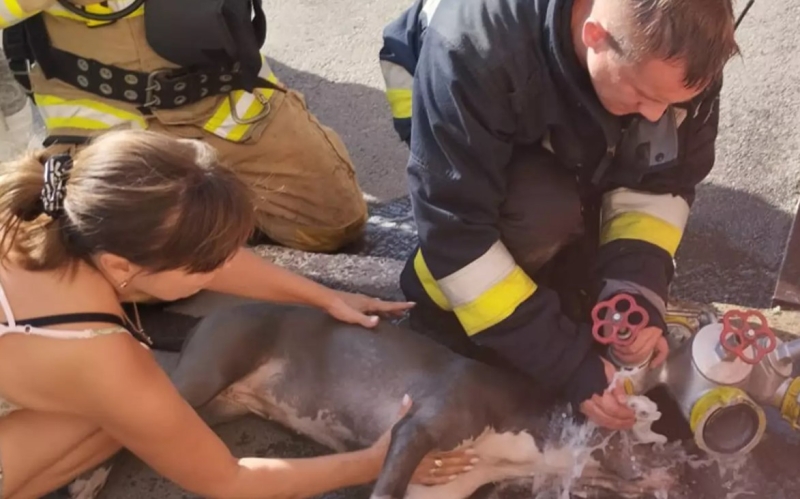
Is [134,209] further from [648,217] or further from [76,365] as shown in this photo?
[648,217]

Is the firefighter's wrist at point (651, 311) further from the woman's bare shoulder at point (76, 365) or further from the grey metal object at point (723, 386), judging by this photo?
the woman's bare shoulder at point (76, 365)

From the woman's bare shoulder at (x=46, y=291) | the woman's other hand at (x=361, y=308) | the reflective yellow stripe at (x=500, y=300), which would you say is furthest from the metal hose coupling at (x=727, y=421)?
the woman's bare shoulder at (x=46, y=291)

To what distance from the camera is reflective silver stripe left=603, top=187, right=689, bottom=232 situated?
59.9 inches

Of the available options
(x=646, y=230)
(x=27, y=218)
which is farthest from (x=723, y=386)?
(x=27, y=218)

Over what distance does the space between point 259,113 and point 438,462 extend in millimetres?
778

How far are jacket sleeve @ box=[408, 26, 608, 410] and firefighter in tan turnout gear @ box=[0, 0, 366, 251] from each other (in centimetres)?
34

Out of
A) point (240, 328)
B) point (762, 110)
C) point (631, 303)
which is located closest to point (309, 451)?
point (240, 328)

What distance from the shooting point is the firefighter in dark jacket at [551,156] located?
1.19 meters

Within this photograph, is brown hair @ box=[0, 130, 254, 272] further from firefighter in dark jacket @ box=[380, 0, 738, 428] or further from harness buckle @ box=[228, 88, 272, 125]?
harness buckle @ box=[228, 88, 272, 125]

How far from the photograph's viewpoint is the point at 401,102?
163 centimetres

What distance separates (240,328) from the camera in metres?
1.45

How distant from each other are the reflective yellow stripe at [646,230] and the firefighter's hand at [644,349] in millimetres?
184

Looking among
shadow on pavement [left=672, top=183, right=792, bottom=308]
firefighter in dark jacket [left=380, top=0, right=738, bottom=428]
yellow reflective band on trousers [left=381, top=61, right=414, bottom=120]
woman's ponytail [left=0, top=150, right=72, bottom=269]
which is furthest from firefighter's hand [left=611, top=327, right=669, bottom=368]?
woman's ponytail [left=0, top=150, right=72, bottom=269]

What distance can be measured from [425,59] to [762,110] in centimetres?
120
